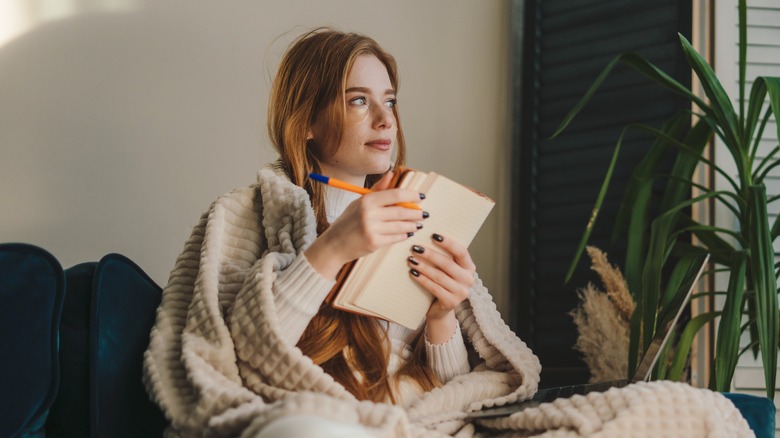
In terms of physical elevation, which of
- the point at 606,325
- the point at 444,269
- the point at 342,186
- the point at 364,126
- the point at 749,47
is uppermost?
the point at 749,47

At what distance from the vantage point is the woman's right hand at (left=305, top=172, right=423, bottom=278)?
1.01 meters

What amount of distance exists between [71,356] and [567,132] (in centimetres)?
151

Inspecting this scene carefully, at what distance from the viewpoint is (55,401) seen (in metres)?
1.01

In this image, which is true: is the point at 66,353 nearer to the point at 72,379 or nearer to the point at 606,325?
the point at 72,379

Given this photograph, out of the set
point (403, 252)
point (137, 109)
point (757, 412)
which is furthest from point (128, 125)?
point (757, 412)

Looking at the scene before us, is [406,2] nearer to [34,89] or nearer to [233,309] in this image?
[34,89]

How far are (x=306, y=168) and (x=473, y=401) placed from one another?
487 mm

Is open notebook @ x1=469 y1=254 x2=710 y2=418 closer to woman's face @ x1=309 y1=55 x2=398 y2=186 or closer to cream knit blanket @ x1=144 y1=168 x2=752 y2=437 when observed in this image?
cream knit blanket @ x1=144 y1=168 x2=752 y2=437

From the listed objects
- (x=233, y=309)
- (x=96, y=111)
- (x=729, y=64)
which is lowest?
(x=233, y=309)

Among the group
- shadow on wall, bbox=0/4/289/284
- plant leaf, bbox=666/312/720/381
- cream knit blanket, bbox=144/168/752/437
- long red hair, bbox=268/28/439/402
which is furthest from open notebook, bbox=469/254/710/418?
shadow on wall, bbox=0/4/289/284

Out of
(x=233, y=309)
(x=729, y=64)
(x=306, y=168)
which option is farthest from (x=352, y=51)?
(x=729, y=64)

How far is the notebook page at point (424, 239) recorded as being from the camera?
1049 mm

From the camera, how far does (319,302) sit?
1071 millimetres

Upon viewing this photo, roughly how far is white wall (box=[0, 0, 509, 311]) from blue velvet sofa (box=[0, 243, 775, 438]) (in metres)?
0.68
